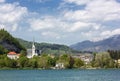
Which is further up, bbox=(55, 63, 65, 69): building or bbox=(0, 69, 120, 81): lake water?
bbox=(55, 63, 65, 69): building

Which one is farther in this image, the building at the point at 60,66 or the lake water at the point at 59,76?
the building at the point at 60,66

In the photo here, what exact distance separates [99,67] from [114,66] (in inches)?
385

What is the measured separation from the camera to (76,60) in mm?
187250

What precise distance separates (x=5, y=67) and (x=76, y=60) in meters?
36.2

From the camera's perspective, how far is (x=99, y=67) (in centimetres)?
18288

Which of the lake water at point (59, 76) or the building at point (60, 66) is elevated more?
the building at point (60, 66)

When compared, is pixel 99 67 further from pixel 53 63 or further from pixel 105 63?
pixel 53 63

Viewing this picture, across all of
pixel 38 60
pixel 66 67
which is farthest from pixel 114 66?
pixel 38 60

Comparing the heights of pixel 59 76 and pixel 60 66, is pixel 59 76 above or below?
below

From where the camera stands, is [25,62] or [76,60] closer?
[25,62]

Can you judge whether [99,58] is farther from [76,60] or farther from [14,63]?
[14,63]

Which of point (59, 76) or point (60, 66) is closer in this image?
point (59, 76)

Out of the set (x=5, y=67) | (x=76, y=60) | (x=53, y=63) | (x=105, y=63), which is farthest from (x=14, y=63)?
(x=105, y=63)

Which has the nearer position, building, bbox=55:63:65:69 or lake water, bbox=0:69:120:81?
lake water, bbox=0:69:120:81
